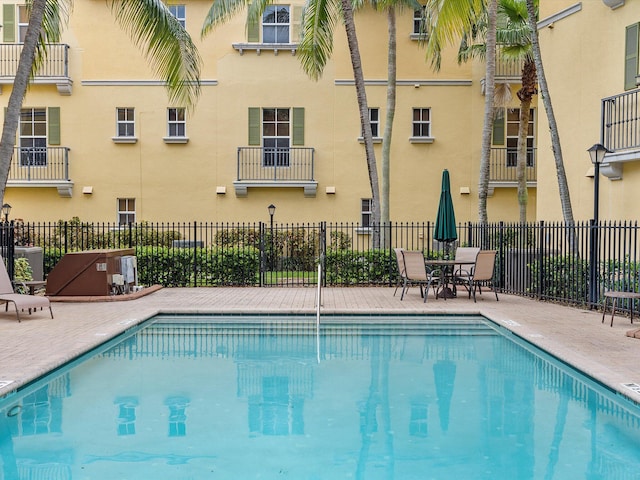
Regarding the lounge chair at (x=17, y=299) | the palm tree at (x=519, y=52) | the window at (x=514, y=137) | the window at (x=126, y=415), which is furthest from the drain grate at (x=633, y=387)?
the window at (x=514, y=137)

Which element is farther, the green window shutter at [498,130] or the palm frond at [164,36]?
the green window shutter at [498,130]

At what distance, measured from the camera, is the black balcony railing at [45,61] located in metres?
24.7

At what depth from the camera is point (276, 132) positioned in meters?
25.7

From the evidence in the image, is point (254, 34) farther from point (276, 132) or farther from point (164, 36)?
point (164, 36)

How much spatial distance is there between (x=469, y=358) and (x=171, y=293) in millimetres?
8633

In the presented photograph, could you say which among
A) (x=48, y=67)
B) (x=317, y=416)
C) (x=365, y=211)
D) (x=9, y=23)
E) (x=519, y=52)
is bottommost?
(x=317, y=416)

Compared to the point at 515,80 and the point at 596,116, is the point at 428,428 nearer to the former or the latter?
the point at 596,116

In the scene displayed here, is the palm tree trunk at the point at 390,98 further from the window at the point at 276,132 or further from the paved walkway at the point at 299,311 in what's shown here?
the paved walkway at the point at 299,311

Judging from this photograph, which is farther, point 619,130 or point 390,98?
point 390,98

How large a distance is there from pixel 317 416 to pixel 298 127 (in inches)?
772

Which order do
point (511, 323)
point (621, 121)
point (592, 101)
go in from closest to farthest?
point (511, 323), point (621, 121), point (592, 101)

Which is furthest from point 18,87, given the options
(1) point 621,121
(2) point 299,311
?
(1) point 621,121

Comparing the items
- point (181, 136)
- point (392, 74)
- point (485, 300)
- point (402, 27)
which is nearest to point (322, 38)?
point (392, 74)

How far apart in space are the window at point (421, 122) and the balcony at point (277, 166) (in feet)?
12.7
